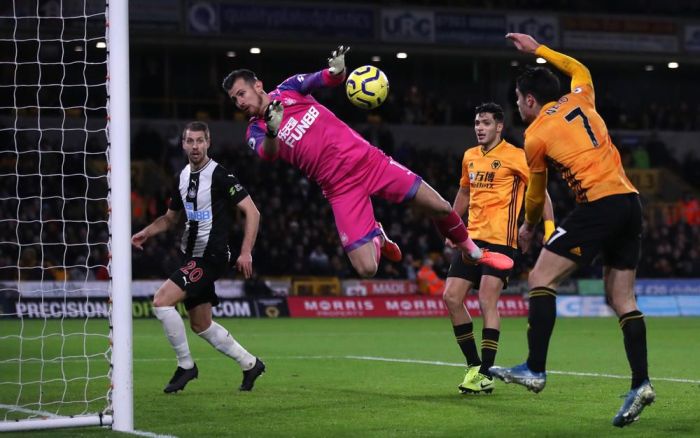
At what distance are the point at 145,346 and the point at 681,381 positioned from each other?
26.8 feet

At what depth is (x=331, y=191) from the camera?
905 cm

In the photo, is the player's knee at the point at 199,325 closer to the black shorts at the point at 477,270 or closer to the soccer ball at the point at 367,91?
the black shorts at the point at 477,270

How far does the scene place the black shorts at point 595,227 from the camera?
7.30 metres

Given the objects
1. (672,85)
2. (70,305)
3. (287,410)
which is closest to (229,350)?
(287,410)

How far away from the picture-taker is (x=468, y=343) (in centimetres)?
973

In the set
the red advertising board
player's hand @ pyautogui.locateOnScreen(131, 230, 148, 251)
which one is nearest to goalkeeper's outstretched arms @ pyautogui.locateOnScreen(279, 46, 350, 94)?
player's hand @ pyautogui.locateOnScreen(131, 230, 148, 251)

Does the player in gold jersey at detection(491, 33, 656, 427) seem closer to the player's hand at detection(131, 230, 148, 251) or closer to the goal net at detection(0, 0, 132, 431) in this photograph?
the goal net at detection(0, 0, 132, 431)

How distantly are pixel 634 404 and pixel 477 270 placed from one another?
2985 millimetres

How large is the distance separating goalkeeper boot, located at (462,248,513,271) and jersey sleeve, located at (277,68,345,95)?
73.7 inches

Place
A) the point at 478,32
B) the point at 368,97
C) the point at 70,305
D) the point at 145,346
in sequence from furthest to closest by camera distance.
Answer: the point at 478,32 < the point at 70,305 < the point at 145,346 < the point at 368,97

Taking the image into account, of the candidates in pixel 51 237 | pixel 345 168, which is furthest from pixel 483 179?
pixel 51 237

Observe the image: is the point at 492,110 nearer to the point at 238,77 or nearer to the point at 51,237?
the point at 238,77

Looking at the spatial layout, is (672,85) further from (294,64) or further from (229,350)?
(229,350)

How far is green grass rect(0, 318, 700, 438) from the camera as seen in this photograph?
7215 mm
